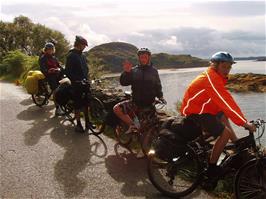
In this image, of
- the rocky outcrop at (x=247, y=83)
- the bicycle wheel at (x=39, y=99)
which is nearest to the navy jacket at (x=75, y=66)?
the bicycle wheel at (x=39, y=99)

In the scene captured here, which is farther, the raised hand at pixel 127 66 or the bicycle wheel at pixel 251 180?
the raised hand at pixel 127 66

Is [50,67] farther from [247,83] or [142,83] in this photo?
[247,83]

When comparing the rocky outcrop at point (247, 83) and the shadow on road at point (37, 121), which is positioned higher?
the shadow on road at point (37, 121)

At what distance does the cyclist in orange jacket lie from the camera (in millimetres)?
6113

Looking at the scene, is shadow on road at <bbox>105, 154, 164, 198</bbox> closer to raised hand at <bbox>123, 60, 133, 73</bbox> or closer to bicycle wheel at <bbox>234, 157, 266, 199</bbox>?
bicycle wheel at <bbox>234, 157, 266, 199</bbox>

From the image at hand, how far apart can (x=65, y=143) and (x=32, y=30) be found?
57.9 meters

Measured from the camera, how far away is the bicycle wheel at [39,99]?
15008 millimetres

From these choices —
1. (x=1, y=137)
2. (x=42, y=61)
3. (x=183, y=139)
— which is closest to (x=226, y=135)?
(x=183, y=139)

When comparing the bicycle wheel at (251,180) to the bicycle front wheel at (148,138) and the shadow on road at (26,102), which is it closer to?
the bicycle front wheel at (148,138)

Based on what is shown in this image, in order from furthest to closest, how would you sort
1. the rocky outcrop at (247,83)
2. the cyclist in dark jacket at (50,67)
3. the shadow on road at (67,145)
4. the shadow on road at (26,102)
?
the rocky outcrop at (247,83) → the shadow on road at (26,102) → the cyclist in dark jacket at (50,67) → the shadow on road at (67,145)

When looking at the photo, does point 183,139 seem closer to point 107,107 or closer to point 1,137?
point 107,107

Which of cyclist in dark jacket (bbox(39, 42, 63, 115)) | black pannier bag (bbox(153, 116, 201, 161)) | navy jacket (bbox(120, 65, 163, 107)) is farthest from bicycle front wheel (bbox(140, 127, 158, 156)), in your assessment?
cyclist in dark jacket (bbox(39, 42, 63, 115))

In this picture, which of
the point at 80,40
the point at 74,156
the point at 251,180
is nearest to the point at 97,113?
the point at 80,40

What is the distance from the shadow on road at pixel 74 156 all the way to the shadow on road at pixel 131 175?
0.38m
